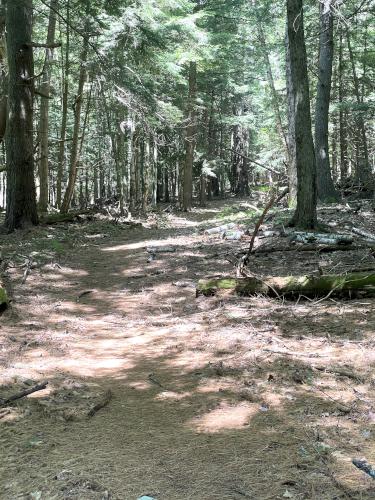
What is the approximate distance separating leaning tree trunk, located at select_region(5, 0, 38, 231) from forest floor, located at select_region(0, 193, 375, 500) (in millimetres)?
5322

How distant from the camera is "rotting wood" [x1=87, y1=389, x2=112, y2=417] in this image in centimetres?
386

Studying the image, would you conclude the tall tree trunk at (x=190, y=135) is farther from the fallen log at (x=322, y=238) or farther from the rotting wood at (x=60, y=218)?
the fallen log at (x=322, y=238)

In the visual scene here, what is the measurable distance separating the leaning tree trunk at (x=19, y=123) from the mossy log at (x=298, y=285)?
7705mm

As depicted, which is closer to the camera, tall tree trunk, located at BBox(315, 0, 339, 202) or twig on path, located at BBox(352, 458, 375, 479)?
twig on path, located at BBox(352, 458, 375, 479)

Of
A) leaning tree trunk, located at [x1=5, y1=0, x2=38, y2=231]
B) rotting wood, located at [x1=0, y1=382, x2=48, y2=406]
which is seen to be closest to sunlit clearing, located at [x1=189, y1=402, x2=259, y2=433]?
rotting wood, located at [x1=0, y1=382, x2=48, y2=406]

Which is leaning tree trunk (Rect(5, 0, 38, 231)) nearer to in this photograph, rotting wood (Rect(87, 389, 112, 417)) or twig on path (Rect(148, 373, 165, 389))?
twig on path (Rect(148, 373, 165, 389))

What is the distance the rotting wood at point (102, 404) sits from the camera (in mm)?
3863

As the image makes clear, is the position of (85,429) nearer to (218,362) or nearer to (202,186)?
(218,362)

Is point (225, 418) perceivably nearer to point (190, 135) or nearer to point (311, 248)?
point (311, 248)

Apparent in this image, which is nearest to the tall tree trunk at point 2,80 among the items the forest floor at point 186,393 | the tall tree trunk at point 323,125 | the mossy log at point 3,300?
the forest floor at point 186,393

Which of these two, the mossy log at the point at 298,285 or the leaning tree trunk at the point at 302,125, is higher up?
the leaning tree trunk at the point at 302,125

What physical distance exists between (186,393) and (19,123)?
1089 cm

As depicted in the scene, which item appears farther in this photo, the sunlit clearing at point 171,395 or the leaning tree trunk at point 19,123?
the leaning tree trunk at point 19,123

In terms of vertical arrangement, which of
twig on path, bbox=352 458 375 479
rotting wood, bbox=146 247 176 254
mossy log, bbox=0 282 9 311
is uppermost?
rotting wood, bbox=146 247 176 254
